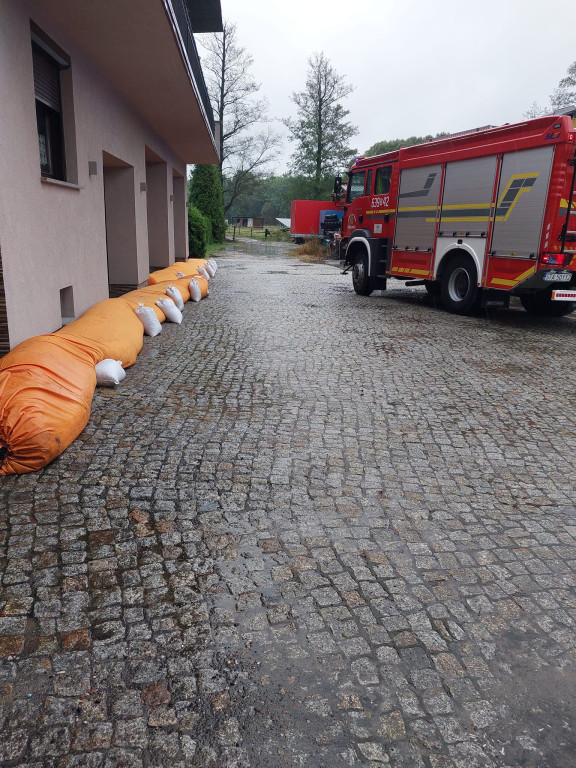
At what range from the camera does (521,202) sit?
967cm

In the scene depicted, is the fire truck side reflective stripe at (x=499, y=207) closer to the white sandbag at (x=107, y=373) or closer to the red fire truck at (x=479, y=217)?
the red fire truck at (x=479, y=217)

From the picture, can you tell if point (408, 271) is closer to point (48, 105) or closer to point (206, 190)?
point (48, 105)

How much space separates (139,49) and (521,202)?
6.36 metres

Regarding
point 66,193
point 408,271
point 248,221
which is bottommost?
point 408,271

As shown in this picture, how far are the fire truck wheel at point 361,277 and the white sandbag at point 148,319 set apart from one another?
694cm

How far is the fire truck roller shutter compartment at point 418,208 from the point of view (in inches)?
463

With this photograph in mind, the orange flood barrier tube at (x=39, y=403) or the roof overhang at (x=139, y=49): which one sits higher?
the roof overhang at (x=139, y=49)

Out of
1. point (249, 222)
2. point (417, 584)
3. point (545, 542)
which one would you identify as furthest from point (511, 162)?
point (249, 222)

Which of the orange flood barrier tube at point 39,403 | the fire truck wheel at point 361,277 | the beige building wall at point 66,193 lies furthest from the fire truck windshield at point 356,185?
the orange flood barrier tube at point 39,403

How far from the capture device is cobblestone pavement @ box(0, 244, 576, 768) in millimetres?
2141

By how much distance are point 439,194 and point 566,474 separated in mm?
8496

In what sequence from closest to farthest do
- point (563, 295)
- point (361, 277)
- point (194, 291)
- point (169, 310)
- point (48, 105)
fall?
point (48, 105) → point (169, 310) → point (563, 295) → point (194, 291) → point (361, 277)

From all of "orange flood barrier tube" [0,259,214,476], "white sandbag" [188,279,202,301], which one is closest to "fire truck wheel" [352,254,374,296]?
"white sandbag" [188,279,202,301]

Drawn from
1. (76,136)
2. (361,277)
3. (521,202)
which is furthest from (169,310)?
(361,277)
